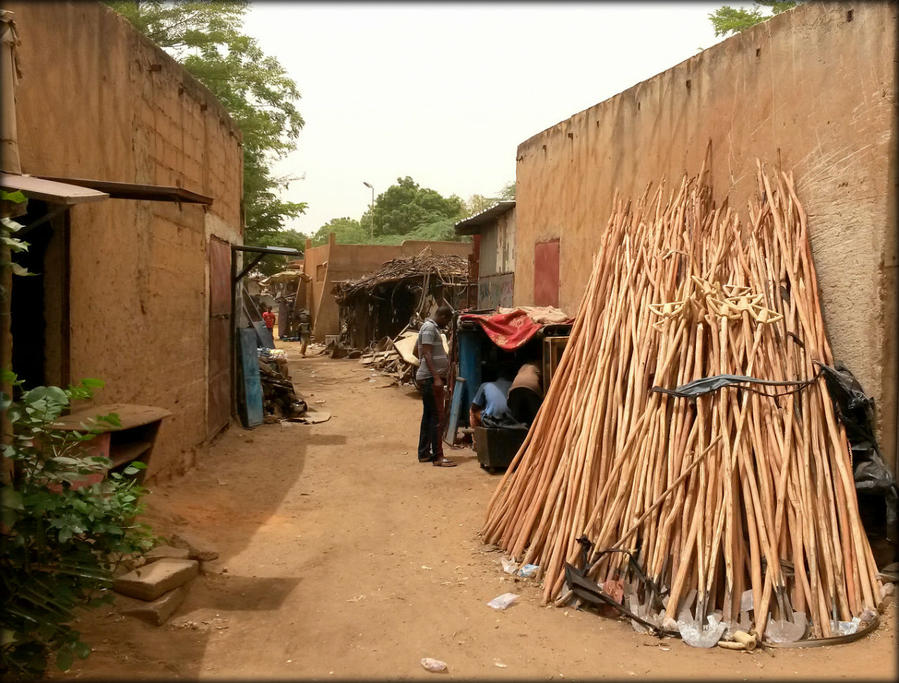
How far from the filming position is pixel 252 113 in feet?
58.2

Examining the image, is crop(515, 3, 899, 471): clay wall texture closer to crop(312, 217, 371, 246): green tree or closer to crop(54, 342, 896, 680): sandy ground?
crop(54, 342, 896, 680): sandy ground

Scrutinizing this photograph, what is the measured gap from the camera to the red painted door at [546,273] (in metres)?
8.20

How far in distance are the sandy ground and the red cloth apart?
1.30 meters

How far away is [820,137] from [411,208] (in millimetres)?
34969

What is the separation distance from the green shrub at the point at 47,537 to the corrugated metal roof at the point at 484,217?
8.35m

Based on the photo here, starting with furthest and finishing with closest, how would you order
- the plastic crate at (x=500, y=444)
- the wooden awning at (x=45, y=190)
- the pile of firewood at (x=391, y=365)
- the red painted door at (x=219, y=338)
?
the pile of firewood at (x=391, y=365) → the red painted door at (x=219, y=338) → the plastic crate at (x=500, y=444) → the wooden awning at (x=45, y=190)

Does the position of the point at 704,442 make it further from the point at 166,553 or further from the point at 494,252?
the point at 494,252

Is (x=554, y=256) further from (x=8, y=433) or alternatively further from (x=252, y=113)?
(x=252, y=113)

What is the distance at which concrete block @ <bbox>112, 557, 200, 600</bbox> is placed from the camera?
374cm

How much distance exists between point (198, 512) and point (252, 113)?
1424cm

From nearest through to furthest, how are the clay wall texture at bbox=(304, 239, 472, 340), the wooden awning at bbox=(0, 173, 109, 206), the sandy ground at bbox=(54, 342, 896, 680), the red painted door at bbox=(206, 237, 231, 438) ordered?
the wooden awning at bbox=(0, 173, 109, 206)
the sandy ground at bbox=(54, 342, 896, 680)
the red painted door at bbox=(206, 237, 231, 438)
the clay wall texture at bbox=(304, 239, 472, 340)

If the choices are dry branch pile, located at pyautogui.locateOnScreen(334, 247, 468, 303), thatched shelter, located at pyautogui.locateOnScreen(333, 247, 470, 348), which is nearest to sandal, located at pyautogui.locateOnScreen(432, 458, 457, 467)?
thatched shelter, located at pyautogui.locateOnScreen(333, 247, 470, 348)

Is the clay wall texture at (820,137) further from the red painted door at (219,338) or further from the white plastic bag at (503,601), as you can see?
the red painted door at (219,338)

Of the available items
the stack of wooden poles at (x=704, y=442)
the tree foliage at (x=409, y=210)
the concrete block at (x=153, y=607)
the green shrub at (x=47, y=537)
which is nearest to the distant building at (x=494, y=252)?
the stack of wooden poles at (x=704, y=442)
